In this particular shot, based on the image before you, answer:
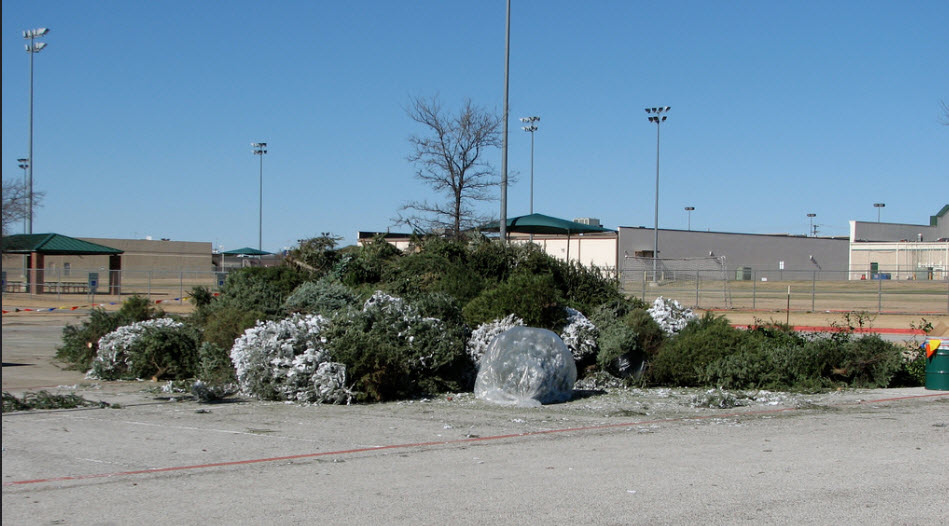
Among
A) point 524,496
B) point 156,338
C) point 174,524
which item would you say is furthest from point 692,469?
point 156,338

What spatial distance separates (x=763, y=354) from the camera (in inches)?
570

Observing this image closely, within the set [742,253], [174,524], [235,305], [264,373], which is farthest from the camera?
[742,253]

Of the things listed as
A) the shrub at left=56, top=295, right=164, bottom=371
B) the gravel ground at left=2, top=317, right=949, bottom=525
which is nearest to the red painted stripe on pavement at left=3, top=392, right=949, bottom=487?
the gravel ground at left=2, top=317, right=949, bottom=525

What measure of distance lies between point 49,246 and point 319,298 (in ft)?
134

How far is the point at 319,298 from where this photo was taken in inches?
653

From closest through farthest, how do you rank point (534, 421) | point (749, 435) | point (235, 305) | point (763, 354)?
point (749, 435) < point (534, 421) < point (763, 354) < point (235, 305)

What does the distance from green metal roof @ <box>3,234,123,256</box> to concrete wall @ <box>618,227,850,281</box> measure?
35727 mm

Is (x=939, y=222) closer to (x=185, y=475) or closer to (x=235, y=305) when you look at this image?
(x=235, y=305)

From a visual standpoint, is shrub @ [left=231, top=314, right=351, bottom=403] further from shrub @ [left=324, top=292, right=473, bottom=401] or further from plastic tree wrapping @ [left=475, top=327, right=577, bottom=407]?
plastic tree wrapping @ [left=475, top=327, right=577, bottom=407]

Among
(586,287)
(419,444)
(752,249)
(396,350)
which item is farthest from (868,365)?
(752,249)

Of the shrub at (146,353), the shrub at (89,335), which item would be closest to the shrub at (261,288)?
the shrub at (89,335)

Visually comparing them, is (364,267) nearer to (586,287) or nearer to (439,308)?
(586,287)

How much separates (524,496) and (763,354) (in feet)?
28.4

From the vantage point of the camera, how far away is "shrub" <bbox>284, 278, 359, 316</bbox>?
1645 centimetres
